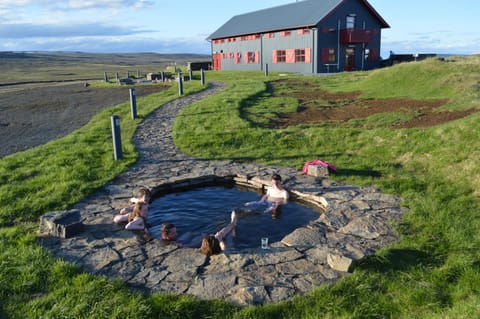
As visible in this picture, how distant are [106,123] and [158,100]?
20.1 ft

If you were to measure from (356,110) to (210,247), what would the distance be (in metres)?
11.8

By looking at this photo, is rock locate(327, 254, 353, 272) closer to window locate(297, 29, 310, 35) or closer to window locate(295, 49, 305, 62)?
window locate(297, 29, 310, 35)

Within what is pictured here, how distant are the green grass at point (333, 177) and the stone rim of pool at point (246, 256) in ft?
0.67

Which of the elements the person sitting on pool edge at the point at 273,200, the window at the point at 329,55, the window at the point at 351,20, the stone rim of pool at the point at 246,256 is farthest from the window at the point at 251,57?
the stone rim of pool at the point at 246,256

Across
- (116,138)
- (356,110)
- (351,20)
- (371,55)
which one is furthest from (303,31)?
(116,138)

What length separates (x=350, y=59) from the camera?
123ft

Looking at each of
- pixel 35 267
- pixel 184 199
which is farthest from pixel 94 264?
pixel 184 199

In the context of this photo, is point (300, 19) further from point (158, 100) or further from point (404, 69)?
point (158, 100)

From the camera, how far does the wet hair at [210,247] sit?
5.48m

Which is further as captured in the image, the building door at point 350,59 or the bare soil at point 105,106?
the building door at point 350,59

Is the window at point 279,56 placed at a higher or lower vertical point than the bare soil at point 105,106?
higher

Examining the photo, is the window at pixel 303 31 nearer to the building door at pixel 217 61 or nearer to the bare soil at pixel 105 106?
the bare soil at pixel 105 106

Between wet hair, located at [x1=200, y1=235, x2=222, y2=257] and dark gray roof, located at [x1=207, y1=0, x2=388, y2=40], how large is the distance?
104ft

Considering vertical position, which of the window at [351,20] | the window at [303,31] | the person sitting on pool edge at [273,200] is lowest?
the person sitting on pool edge at [273,200]
